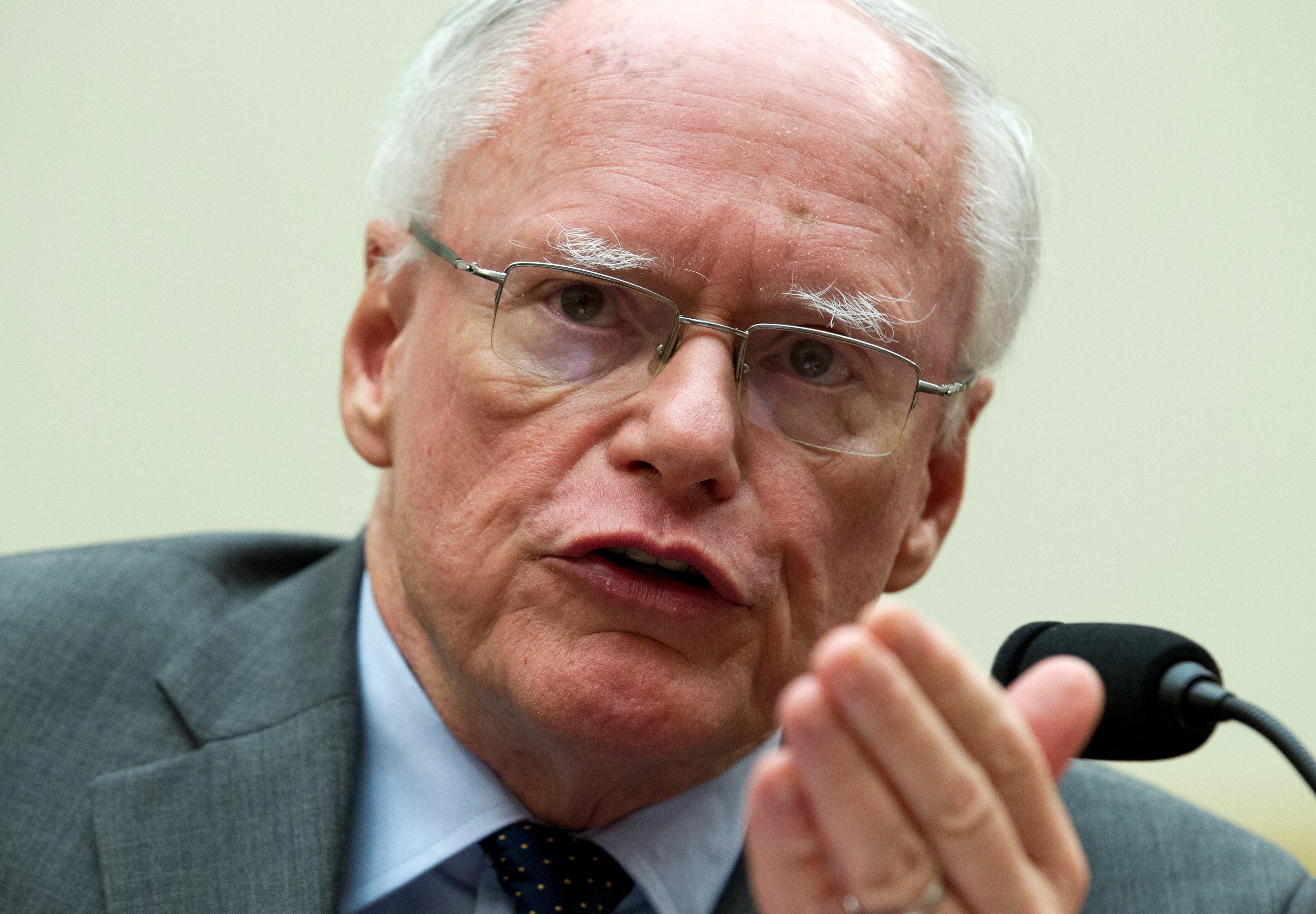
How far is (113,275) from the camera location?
105 inches

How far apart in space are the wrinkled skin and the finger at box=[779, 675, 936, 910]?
60 cm

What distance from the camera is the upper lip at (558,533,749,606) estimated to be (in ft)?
4.66

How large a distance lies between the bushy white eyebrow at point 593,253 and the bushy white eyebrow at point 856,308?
7.9 inches

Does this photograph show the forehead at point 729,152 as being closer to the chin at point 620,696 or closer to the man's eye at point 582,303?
the man's eye at point 582,303

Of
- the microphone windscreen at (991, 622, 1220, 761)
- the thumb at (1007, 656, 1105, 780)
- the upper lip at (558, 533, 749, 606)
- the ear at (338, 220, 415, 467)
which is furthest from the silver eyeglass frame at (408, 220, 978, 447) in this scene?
the thumb at (1007, 656, 1105, 780)

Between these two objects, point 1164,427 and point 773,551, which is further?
point 1164,427

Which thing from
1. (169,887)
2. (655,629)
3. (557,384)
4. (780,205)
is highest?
(780,205)

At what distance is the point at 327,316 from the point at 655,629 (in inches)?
64.6

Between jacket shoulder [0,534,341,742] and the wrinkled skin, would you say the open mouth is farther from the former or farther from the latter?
jacket shoulder [0,534,341,742]

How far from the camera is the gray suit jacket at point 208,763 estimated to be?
1521 millimetres

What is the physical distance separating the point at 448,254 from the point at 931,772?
1093 mm

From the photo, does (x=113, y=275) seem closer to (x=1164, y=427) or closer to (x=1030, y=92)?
(x=1030, y=92)

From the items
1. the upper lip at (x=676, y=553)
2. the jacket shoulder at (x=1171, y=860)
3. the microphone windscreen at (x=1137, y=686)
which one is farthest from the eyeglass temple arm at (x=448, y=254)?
the jacket shoulder at (x=1171, y=860)

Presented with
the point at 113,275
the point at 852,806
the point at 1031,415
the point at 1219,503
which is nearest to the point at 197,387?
the point at 113,275
